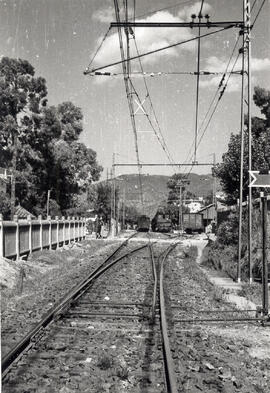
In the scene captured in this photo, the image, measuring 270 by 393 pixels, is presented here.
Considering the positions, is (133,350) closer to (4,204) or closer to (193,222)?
(4,204)

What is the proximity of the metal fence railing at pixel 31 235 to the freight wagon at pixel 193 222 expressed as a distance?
135ft

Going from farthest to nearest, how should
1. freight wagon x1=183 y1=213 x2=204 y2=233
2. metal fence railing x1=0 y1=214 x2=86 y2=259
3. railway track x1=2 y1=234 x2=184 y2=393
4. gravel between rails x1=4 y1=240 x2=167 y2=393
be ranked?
freight wagon x1=183 y1=213 x2=204 y2=233 → metal fence railing x1=0 y1=214 x2=86 y2=259 → railway track x1=2 y1=234 x2=184 y2=393 → gravel between rails x1=4 y1=240 x2=167 y2=393

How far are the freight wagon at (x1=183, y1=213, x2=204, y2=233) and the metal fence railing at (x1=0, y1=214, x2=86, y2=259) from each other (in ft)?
135

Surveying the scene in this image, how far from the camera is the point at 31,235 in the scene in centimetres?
2139

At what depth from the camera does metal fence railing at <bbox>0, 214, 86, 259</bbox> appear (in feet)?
55.7

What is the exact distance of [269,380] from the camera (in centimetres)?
573

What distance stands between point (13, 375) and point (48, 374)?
381mm

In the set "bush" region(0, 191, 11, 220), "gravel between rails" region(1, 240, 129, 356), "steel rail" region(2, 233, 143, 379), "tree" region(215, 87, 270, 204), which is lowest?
"gravel between rails" region(1, 240, 129, 356)

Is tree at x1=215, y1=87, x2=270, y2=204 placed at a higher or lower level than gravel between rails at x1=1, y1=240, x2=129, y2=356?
higher

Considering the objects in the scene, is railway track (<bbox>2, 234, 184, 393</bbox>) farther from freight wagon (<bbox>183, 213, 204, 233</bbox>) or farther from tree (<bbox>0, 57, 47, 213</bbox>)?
freight wagon (<bbox>183, 213, 204, 233</bbox>)

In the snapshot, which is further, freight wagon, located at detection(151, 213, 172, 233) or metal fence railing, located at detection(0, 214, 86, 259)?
freight wagon, located at detection(151, 213, 172, 233)

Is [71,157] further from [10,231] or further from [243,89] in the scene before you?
[243,89]

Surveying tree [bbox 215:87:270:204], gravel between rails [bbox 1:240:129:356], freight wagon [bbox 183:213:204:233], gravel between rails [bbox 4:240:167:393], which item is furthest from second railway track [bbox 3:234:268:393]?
freight wagon [bbox 183:213:204:233]

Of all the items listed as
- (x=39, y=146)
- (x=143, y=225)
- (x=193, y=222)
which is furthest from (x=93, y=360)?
(x=143, y=225)
